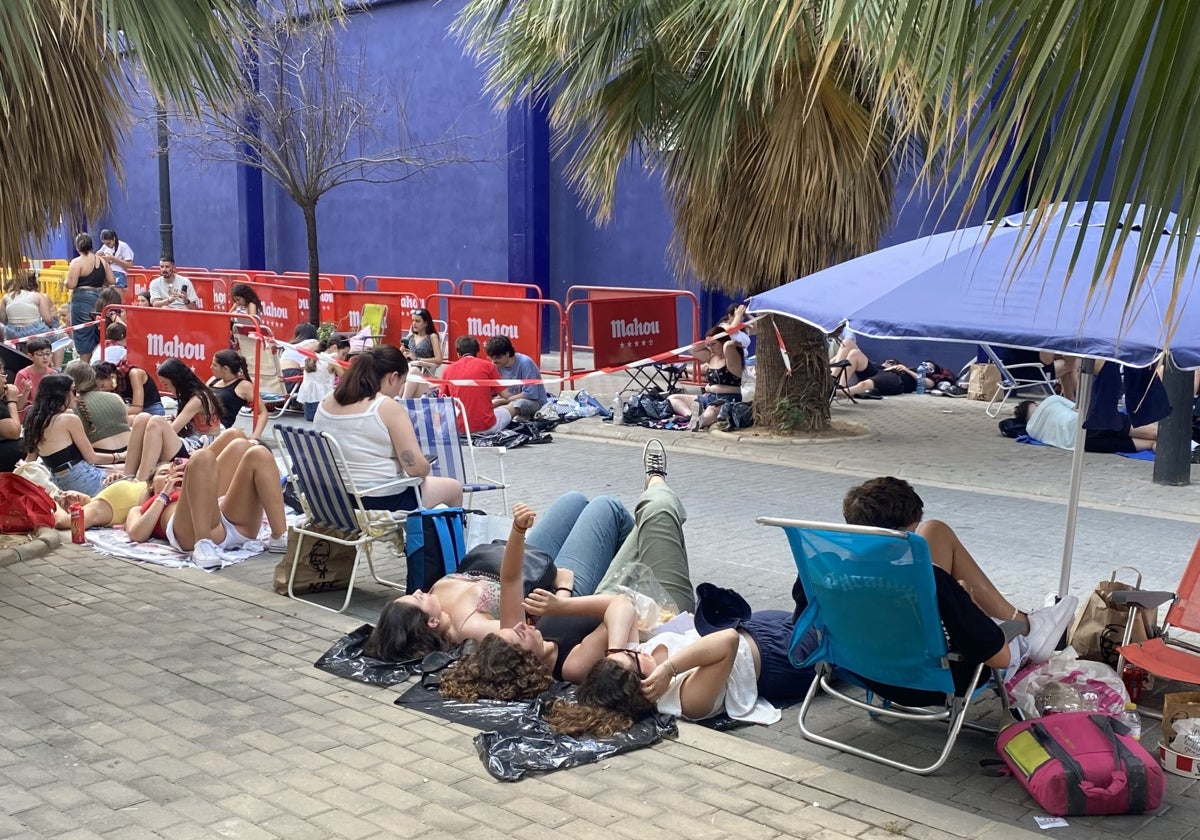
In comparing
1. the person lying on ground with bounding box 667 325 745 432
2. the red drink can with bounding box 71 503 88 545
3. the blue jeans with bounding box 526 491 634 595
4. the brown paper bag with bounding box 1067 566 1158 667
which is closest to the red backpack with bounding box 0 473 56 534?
the red drink can with bounding box 71 503 88 545

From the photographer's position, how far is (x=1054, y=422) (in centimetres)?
1223

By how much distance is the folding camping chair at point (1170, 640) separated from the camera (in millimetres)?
4855

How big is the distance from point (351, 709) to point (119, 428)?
5.32 metres

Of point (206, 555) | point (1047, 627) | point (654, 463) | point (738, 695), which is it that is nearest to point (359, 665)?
point (738, 695)

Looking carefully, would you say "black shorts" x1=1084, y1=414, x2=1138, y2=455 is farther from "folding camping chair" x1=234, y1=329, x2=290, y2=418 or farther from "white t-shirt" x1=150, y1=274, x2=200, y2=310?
"white t-shirt" x1=150, y1=274, x2=200, y2=310

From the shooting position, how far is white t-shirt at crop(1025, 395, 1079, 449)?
1207 cm

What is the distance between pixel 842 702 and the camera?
5.44 meters

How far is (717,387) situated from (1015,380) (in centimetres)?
339

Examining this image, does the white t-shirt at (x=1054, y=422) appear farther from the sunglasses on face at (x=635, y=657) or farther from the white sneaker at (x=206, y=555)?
the sunglasses on face at (x=635, y=657)

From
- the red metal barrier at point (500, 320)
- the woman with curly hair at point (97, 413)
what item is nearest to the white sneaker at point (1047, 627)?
the woman with curly hair at point (97, 413)

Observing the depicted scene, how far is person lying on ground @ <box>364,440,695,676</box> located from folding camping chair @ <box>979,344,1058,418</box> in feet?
23.9

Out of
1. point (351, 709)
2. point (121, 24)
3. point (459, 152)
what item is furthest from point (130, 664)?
point (459, 152)

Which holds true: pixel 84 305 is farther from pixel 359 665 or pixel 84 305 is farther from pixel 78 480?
pixel 359 665

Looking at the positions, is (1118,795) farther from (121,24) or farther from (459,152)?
(459,152)
